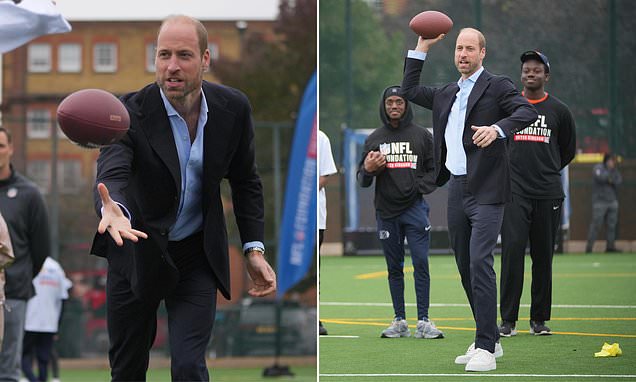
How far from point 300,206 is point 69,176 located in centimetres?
539

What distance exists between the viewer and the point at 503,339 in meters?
7.34

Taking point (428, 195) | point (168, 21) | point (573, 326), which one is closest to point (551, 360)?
point (573, 326)

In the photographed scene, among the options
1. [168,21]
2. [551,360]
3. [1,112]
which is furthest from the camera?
[1,112]

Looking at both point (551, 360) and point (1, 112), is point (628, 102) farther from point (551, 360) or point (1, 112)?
point (1, 112)

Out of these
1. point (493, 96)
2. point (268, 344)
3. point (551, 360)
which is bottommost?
point (268, 344)

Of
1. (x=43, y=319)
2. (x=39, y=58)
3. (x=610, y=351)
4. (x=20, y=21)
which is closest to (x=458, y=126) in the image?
(x=610, y=351)

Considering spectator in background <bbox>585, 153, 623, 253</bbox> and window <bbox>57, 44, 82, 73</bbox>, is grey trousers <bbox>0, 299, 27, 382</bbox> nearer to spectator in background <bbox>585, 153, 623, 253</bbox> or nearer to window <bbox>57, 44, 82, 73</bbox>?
spectator in background <bbox>585, 153, 623, 253</bbox>

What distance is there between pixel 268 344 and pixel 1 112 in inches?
222

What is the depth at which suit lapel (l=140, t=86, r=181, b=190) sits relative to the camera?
5070 millimetres

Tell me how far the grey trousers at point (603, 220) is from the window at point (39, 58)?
20.4m

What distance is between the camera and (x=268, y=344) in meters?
19.2

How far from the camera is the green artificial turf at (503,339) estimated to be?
6.75 meters

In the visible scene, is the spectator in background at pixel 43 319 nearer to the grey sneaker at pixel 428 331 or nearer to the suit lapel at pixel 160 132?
the grey sneaker at pixel 428 331

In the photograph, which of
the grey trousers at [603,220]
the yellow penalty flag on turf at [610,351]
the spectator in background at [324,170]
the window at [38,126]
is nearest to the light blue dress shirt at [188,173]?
the yellow penalty flag on turf at [610,351]
